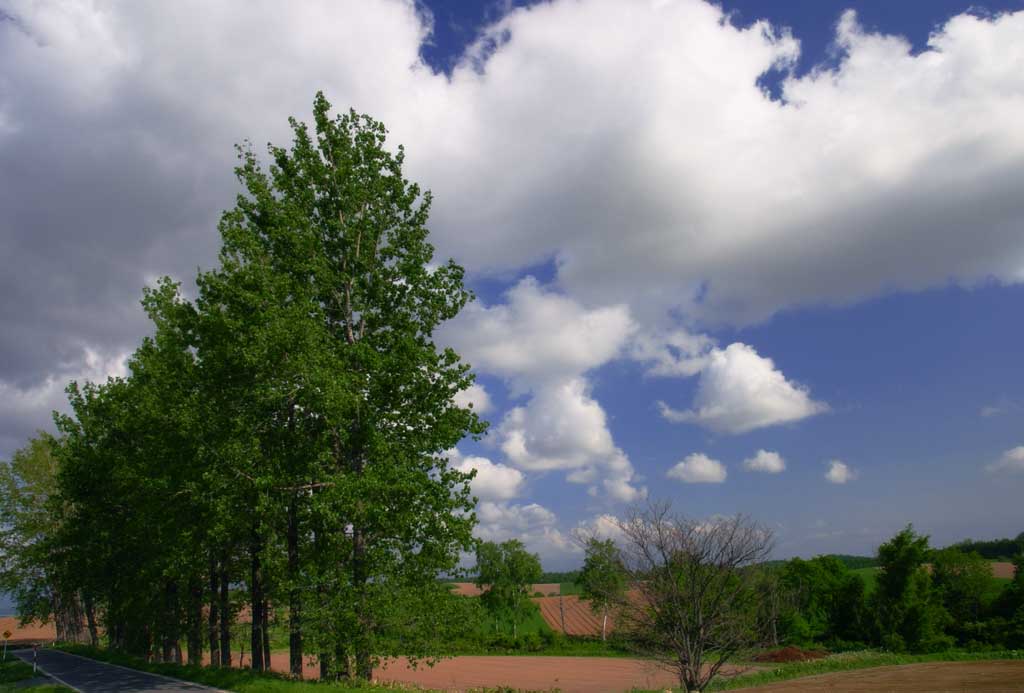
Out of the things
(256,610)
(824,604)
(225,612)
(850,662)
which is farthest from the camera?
(824,604)

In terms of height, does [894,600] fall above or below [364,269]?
below

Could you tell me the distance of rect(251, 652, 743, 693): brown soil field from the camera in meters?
40.2

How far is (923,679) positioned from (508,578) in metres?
51.7

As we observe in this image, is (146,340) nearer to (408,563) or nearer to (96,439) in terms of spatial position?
(96,439)

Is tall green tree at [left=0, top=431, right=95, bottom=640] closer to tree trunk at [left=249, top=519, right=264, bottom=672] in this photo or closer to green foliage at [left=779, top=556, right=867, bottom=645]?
tree trunk at [left=249, top=519, right=264, bottom=672]

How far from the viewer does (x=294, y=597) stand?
19.8m

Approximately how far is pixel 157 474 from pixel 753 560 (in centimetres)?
2083

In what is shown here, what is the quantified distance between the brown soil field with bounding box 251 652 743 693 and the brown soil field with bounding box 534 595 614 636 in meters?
16.4

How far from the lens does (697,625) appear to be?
15852 millimetres

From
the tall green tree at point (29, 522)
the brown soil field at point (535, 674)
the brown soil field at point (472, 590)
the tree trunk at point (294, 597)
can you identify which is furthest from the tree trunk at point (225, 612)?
the tall green tree at point (29, 522)

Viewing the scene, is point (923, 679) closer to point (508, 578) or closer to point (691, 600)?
point (691, 600)

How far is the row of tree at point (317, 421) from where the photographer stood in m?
19.3

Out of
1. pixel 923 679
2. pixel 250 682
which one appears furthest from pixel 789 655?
pixel 250 682

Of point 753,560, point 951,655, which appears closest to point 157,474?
point 753,560
